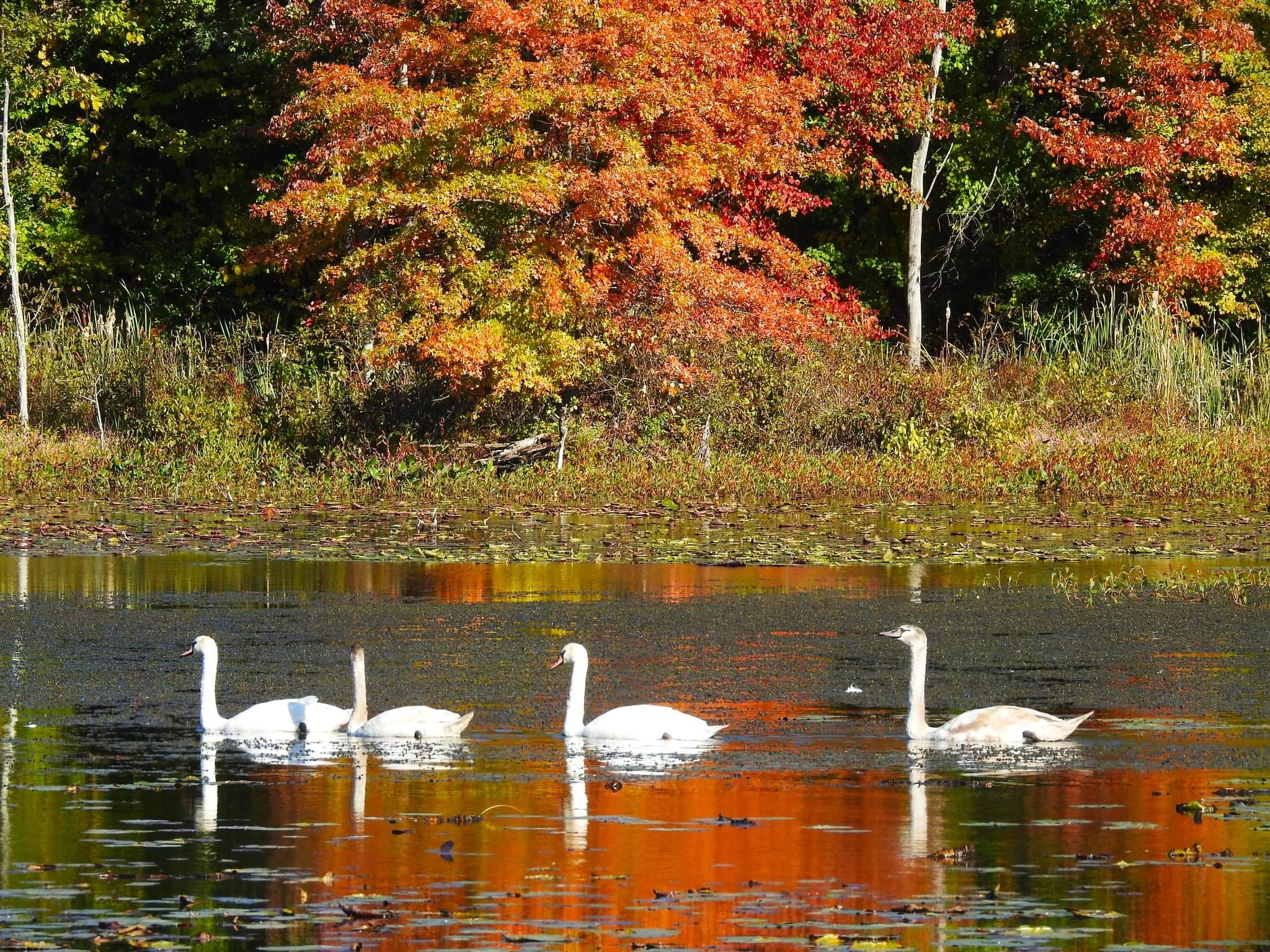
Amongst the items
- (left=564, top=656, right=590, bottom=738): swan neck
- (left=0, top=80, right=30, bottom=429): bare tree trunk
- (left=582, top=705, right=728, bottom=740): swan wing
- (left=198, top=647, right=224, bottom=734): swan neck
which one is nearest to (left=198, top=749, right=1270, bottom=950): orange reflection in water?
(left=582, top=705, right=728, bottom=740): swan wing

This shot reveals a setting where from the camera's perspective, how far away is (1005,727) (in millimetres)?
10766

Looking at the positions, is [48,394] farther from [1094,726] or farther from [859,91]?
[1094,726]

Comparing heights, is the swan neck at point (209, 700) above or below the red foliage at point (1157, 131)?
below

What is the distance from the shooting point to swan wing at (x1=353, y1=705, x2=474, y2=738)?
36.4ft

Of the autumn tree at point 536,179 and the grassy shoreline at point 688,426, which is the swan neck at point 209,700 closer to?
the grassy shoreline at point 688,426

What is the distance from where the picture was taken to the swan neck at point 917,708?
11.0 meters

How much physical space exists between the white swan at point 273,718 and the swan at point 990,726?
310 cm

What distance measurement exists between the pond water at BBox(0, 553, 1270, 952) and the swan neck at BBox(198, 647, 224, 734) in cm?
11

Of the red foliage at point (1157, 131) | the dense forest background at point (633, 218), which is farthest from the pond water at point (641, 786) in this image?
the red foliage at point (1157, 131)

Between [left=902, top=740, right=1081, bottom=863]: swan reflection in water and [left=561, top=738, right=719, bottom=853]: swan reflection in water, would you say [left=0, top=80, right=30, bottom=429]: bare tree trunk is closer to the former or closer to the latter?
[left=561, top=738, right=719, bottom=853]: swan reflection in water

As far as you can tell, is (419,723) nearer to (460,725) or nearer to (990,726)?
(460,725)

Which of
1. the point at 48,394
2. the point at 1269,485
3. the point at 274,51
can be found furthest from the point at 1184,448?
the point at 48,394

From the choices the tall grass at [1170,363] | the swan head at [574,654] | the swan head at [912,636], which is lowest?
the swan head at [574,654]

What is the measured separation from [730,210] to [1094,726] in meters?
21.6
